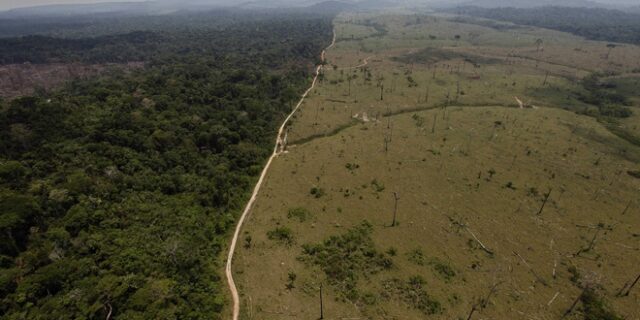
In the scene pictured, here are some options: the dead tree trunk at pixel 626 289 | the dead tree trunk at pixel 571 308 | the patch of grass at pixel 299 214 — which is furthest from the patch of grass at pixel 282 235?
the dead tree trunk at pixel 626 289

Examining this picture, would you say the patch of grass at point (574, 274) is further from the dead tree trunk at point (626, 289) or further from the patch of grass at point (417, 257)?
the patch of grass at point (417, 257)

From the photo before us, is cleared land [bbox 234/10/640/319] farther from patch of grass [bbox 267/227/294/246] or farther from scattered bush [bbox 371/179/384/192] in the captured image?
patch of grass [bbox 267/227/294/246]

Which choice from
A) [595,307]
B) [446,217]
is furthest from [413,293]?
[595,307]

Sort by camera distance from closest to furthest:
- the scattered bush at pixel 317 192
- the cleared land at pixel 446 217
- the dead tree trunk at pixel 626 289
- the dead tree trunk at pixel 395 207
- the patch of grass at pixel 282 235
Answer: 1. the dead tree trunk at pixel 626 289
2. the cleared land at pixel 446 217
3. the patch of grass at pixel 282 235
4. the dead tree trunk at pixel 395 207
5. the scattered bush at pixel 317 192

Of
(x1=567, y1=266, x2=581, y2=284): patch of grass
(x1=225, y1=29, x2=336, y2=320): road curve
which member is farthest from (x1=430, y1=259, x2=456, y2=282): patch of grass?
(x1=225, y1=29, x2=336, y2=320): road curve

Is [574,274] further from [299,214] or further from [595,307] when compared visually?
[299,214]

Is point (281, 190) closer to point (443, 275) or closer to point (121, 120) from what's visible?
point (443, 275)
